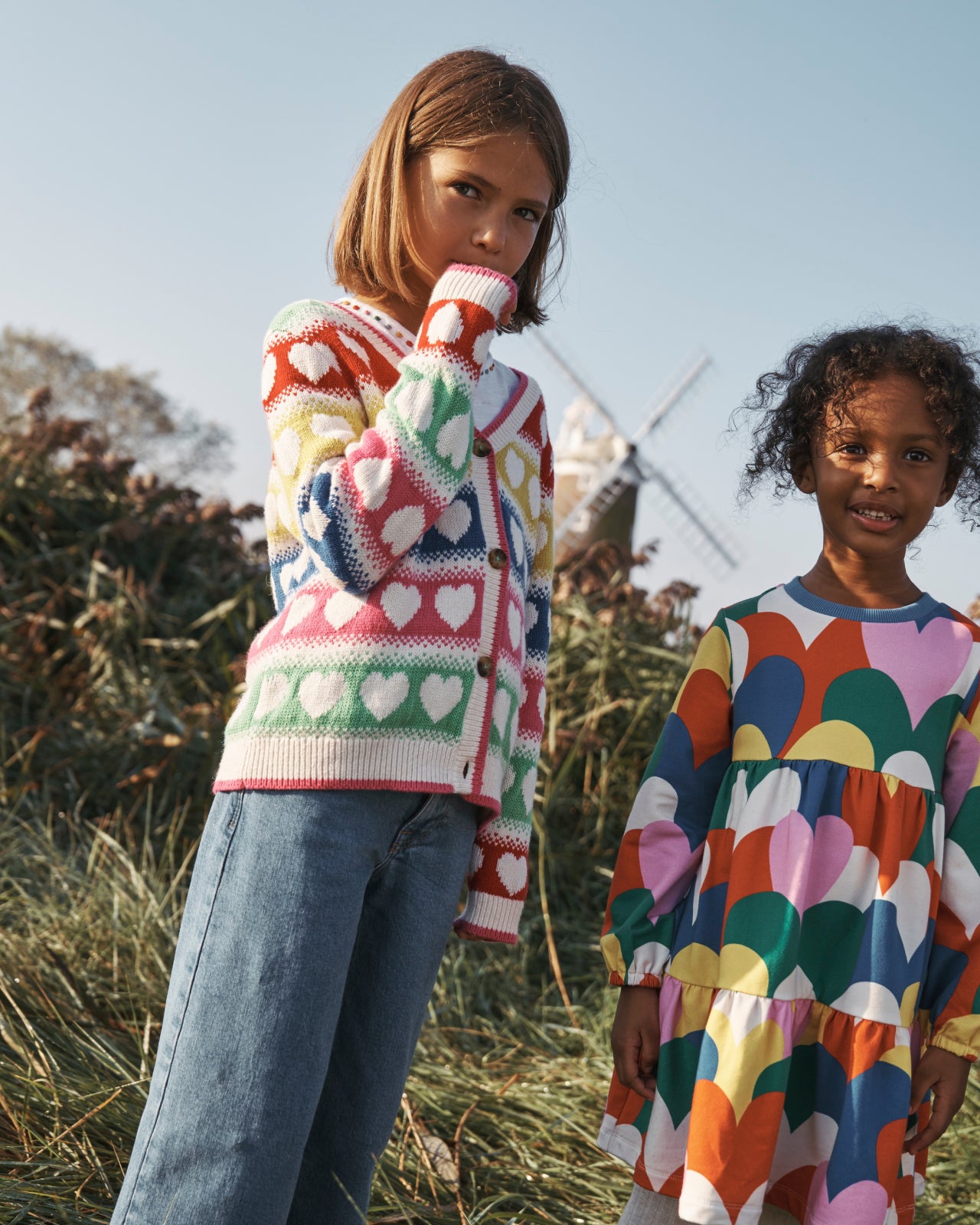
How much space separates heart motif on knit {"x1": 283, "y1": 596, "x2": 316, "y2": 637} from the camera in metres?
1.36

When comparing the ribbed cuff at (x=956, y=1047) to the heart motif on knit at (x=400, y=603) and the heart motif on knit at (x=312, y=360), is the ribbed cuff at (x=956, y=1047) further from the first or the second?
the heart motif on knit at (x=312, y=360)

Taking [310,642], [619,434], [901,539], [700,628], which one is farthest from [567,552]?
[619,434]

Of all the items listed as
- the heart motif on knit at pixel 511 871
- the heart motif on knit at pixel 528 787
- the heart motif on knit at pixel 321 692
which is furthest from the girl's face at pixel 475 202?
the heart motif on knit at pixel 511 871

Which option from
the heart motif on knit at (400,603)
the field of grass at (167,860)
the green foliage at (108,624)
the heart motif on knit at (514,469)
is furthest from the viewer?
the green foliage at (108,624)

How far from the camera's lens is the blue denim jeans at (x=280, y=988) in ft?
4.04

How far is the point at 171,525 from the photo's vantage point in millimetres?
4812

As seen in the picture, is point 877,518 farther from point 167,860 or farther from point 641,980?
point 167,860

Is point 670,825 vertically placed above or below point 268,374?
below

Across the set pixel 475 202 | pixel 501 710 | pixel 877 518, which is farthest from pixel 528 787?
pixel 475 202

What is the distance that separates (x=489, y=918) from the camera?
4.93 ft

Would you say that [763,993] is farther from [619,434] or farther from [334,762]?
[619,434]

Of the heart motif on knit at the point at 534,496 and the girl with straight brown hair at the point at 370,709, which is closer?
the girl with straight brown hair at the point at 370,709

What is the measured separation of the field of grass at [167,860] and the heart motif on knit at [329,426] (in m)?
1.28

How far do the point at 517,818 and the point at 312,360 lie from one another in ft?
2.23
